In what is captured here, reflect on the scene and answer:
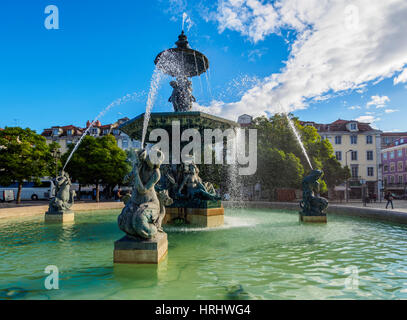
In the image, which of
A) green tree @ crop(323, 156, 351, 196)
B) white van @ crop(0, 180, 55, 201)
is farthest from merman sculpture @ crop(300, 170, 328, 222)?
white van @ crop(0, 180, 55, 201)

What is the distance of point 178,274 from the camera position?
167 inches

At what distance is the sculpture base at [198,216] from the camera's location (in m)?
9.05

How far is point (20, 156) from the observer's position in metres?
26.5

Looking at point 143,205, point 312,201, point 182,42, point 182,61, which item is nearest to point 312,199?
point 312,201

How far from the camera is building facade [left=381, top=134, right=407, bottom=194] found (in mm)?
50938

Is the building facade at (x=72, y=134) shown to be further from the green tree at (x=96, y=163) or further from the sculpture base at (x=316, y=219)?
the sculpture base at (x=316, y=219)

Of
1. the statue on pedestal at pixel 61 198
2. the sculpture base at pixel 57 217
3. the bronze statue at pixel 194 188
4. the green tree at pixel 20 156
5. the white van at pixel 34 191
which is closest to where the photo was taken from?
the bronze statue at pixel 194 188

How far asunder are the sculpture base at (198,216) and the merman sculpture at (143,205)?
4.01 meters

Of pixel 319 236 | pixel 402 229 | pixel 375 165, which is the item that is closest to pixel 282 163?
pixel 402 229

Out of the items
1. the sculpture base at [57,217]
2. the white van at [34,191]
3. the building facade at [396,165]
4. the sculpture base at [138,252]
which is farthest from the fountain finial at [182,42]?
the building facade at [396,165]

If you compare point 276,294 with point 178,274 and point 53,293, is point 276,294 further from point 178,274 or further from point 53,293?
point 53,293

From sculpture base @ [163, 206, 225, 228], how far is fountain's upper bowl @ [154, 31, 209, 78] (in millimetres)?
7069

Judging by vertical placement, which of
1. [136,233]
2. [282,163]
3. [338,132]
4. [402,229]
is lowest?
[402,229]
